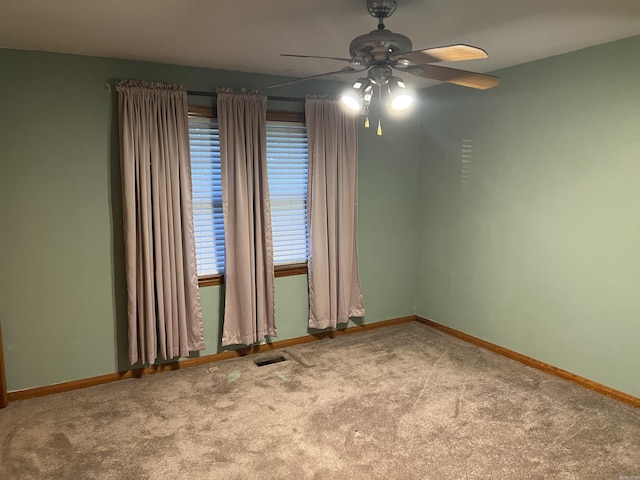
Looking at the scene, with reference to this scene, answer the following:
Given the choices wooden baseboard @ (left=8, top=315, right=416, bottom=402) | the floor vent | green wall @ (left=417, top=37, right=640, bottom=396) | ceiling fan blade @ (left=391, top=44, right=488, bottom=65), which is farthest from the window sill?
ceiling fan blade @ (left=391, top=44, right=488, bottom=65)

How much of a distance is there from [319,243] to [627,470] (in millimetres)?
2655

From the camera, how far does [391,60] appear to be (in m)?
2.26

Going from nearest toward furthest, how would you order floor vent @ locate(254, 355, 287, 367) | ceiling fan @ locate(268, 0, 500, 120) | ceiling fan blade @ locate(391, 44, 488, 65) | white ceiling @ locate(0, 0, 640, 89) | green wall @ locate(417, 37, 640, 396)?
ceiling fan blade @ locate(391, 44, 488, 65) < ceiling fan @ locate(268, 0, 500, 120) < white ceiling @ locate(0, 0, 640, 89) < green wall @ locate(417, 37, 640, 396) < floor vent @ locate(254, 355, 287, 367)

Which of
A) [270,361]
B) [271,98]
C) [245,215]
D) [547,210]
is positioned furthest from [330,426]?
[271,98]

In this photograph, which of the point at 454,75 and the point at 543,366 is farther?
the point at 543,366

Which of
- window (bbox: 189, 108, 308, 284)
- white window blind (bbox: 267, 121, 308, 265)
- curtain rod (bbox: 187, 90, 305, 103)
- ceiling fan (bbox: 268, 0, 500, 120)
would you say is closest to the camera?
ceiling fan (bbox: 268, 0, 500, 120)

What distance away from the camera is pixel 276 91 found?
3982 millimetres

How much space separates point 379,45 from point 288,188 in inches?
82.3

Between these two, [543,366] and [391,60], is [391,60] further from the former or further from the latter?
[543,366]

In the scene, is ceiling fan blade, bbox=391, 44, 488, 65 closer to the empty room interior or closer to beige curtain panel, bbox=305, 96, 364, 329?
the empty room interior

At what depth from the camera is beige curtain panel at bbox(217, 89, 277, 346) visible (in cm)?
374

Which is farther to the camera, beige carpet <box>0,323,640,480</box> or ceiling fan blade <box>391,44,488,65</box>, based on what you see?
beige carpet <box>0,323,640,480</box>

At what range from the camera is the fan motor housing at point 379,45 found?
217 cm

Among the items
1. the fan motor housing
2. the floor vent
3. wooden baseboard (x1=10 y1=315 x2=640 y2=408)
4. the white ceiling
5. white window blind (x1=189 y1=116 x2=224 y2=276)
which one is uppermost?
the white ceiling
